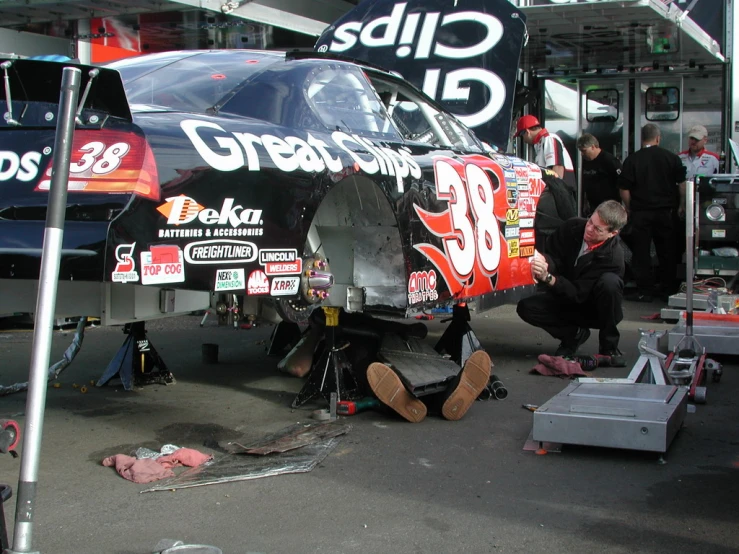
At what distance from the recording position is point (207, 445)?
14.3 ft

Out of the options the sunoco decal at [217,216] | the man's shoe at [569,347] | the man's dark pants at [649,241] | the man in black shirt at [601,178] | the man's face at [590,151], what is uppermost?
the man's face at [590,151]

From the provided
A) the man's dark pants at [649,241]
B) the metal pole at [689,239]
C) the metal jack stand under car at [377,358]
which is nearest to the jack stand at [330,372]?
the metal jack stand under car at [377,358]

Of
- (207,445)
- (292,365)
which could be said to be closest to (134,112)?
(207,445)

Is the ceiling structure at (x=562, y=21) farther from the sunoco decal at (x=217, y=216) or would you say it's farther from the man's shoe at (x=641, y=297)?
the sunoco decal at (x=217, y=216)

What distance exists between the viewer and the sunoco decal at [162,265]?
3375mm

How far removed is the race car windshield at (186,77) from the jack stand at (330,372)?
1279 mm

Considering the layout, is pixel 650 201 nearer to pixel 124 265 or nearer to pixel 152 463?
pixel 152 463

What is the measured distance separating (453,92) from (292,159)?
13.8ft

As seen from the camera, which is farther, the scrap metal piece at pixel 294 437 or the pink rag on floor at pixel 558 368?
the pink rag on floor at pixel 558 368

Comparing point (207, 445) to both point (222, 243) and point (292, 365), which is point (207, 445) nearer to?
point (222, 243)

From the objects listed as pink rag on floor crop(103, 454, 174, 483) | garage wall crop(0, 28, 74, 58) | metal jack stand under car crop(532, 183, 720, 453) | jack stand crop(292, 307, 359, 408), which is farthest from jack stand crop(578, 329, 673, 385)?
→ garage wall crop(0, 28, 74, 58)

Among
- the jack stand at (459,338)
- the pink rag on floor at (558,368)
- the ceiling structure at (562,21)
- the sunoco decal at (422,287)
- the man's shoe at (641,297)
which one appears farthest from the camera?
the man's shoe at (641,297)

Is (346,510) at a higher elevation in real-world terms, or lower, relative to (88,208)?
lower

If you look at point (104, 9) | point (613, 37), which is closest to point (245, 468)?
point (104, 9)
